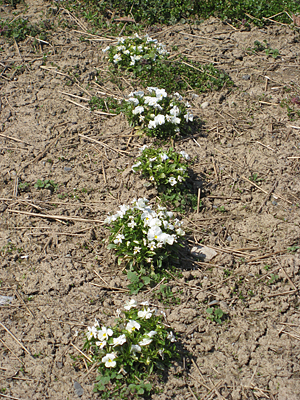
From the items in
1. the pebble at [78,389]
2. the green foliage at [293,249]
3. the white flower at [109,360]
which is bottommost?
the pebble at [78,389]

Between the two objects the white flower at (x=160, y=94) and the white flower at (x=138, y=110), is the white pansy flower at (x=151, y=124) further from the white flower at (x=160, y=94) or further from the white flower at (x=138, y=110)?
the white flower at (x=160, y=94)

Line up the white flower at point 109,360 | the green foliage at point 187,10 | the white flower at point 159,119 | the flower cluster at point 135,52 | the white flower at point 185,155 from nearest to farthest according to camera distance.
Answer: the white flower at point 109,360 < the white flower at point 185,155 < the white flower at point 159,119 < the flower cluster at point 135,52 < the green foliage at point 187,10

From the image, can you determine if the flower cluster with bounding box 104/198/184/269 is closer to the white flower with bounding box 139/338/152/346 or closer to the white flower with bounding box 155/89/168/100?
the white flower with bounding box 139/338/152/346

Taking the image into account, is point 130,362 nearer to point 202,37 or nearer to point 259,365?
point 259,365

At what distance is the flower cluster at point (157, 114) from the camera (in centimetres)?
461

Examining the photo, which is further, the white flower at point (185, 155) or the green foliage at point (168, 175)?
the white flower at point (185, 155)

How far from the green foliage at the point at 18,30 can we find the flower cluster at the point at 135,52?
137cm

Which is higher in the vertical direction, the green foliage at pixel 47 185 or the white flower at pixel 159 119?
the white flower at pixel 159 119

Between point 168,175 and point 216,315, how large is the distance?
1.53 metres

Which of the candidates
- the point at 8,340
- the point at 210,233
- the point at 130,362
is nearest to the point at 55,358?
the point at 8,340

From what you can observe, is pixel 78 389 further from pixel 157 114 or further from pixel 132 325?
pixel 157 114

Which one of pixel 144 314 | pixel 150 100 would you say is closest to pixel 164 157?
pixel 150 100

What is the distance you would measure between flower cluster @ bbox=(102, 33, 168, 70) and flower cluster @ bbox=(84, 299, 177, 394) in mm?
3807

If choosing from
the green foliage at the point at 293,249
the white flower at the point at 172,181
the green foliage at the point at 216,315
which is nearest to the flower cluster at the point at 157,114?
the white flower at the point at 172,181
